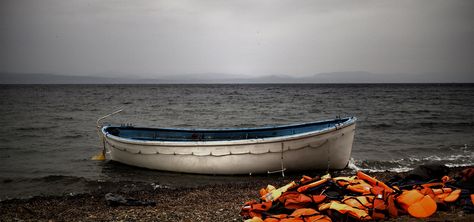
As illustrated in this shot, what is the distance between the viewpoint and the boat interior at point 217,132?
13466 mm

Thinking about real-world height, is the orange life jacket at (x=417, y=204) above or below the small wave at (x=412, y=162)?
above

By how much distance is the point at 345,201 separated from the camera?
620 centimetres

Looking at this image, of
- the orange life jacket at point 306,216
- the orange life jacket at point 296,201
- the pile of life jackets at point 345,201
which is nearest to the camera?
the orange life jacket at point 306,216

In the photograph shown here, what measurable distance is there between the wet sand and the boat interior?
8.06ft

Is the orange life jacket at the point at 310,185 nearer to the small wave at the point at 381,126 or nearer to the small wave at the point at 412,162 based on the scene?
the small wave at the point at 412,162

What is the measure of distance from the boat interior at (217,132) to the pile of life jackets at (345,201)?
6.39 meters

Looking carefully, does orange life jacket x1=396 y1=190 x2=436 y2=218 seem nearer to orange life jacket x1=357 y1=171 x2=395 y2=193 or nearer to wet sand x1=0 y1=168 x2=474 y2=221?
wet sand x1=0 y1=168 x2=474 y2=221

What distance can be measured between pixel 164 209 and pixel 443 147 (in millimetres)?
15668

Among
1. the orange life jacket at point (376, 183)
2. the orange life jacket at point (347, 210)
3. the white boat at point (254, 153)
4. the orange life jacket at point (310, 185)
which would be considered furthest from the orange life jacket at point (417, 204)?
the white boat at point (254, 153)

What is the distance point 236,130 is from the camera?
1398 cm

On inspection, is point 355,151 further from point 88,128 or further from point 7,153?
point 88,128

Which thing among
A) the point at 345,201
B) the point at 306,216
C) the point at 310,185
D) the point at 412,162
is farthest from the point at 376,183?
the point at 412,162

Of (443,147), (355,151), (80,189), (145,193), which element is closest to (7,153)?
(80,189)

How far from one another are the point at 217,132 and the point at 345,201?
27.8 feet
